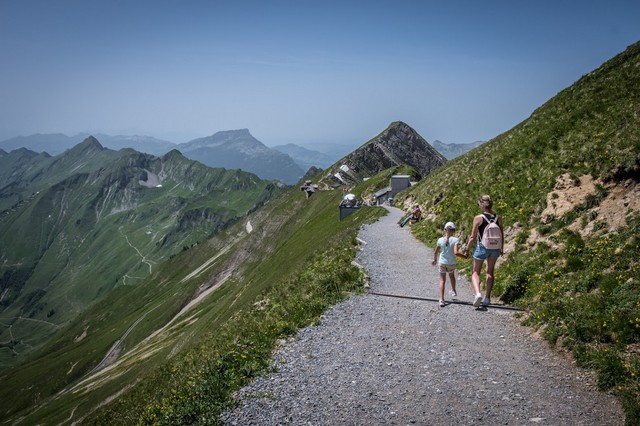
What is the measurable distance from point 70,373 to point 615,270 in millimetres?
164992

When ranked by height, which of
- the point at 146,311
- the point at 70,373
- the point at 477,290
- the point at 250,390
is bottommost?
the point at 70,373

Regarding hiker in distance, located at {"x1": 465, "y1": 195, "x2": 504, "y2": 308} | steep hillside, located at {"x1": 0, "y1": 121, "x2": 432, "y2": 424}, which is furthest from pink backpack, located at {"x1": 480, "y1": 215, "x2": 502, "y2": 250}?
steep hillside, located at {"x1": 0, "y1": 121, "x2": 432, "y2": 424}

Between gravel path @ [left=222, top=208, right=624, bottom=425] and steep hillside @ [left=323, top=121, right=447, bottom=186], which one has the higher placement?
steep hillside @ [left=323, top=121, right=447, bottom=186]

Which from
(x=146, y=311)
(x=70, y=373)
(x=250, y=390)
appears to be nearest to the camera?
(x=250, y=390)

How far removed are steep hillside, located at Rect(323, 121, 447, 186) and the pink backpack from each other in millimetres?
143711

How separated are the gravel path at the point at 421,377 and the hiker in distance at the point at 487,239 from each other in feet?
4.11

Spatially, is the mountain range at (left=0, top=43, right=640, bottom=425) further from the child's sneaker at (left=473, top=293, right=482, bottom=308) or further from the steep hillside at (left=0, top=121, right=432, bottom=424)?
the child's sneaker at (left=473, top=293, right=482, bottom=308)

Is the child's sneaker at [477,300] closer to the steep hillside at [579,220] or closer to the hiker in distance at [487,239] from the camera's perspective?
the hiker in distance at [487,239]

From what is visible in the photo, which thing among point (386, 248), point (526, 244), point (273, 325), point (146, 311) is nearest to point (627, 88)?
point (526, 244)

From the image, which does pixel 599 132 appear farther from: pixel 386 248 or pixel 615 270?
pixel 386 248

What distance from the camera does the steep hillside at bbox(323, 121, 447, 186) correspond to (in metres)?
169

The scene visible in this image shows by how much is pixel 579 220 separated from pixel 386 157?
164462 mm

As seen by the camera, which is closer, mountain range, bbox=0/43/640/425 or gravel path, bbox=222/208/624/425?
gravel path, bbox=222/208/624/425

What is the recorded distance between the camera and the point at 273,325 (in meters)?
17.1
